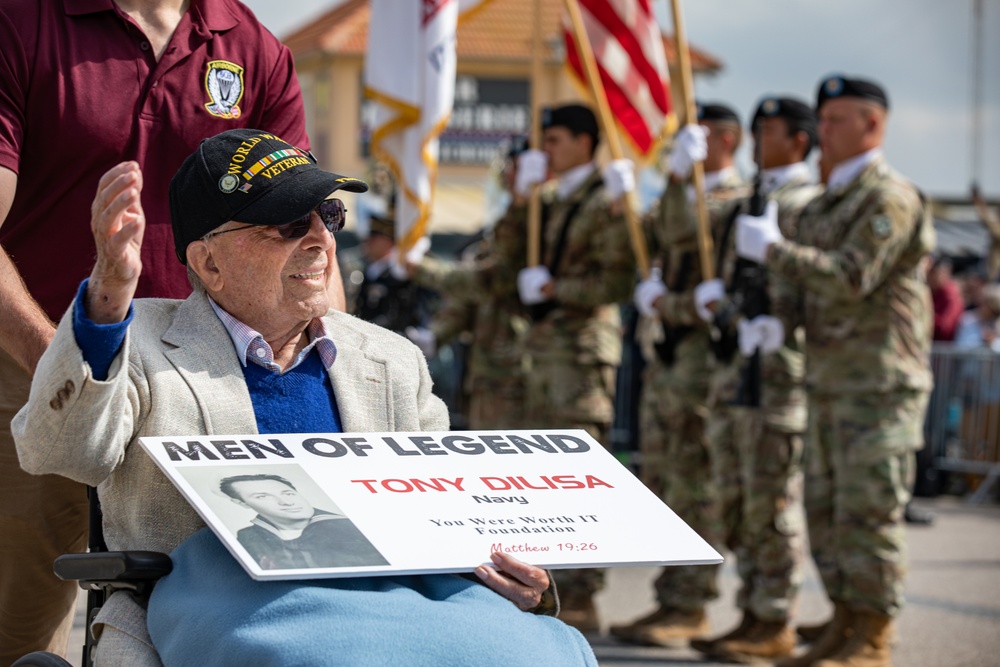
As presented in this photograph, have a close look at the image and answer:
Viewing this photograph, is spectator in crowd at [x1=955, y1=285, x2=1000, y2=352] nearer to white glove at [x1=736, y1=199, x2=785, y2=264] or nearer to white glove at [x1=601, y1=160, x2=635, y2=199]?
white glove at [x1=601, y1=160, x2=635, y2=199]

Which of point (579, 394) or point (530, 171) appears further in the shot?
point (530, 171)

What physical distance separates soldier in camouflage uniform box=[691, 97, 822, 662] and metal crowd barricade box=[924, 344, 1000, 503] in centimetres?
592

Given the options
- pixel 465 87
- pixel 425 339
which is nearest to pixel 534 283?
pixel 425 339

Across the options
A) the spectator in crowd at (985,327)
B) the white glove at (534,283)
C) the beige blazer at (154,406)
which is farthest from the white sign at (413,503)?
the spectator in crowd at (985,327)

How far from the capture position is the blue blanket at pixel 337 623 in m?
2.31

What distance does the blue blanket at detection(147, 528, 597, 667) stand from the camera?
231 centimetres

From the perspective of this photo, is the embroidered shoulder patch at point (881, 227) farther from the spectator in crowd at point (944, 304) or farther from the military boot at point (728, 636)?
the spectator in crowd at point (944, 304)

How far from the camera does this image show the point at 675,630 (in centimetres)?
626

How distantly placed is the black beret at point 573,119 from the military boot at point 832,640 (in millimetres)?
2971

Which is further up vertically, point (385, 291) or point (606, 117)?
point (606, 117)

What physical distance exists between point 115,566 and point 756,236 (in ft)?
13.0

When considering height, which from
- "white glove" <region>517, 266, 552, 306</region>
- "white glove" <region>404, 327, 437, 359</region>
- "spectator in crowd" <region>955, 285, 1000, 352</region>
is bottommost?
"spectator in crowd" <region>955, 285, 1000, 352</region>

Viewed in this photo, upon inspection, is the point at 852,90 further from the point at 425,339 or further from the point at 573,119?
the point at 425,339

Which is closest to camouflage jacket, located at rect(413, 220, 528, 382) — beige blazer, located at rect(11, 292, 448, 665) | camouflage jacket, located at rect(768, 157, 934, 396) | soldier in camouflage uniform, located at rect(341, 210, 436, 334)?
soldier in camouflage uniform, located at rect(341, 210, 436, 334)
